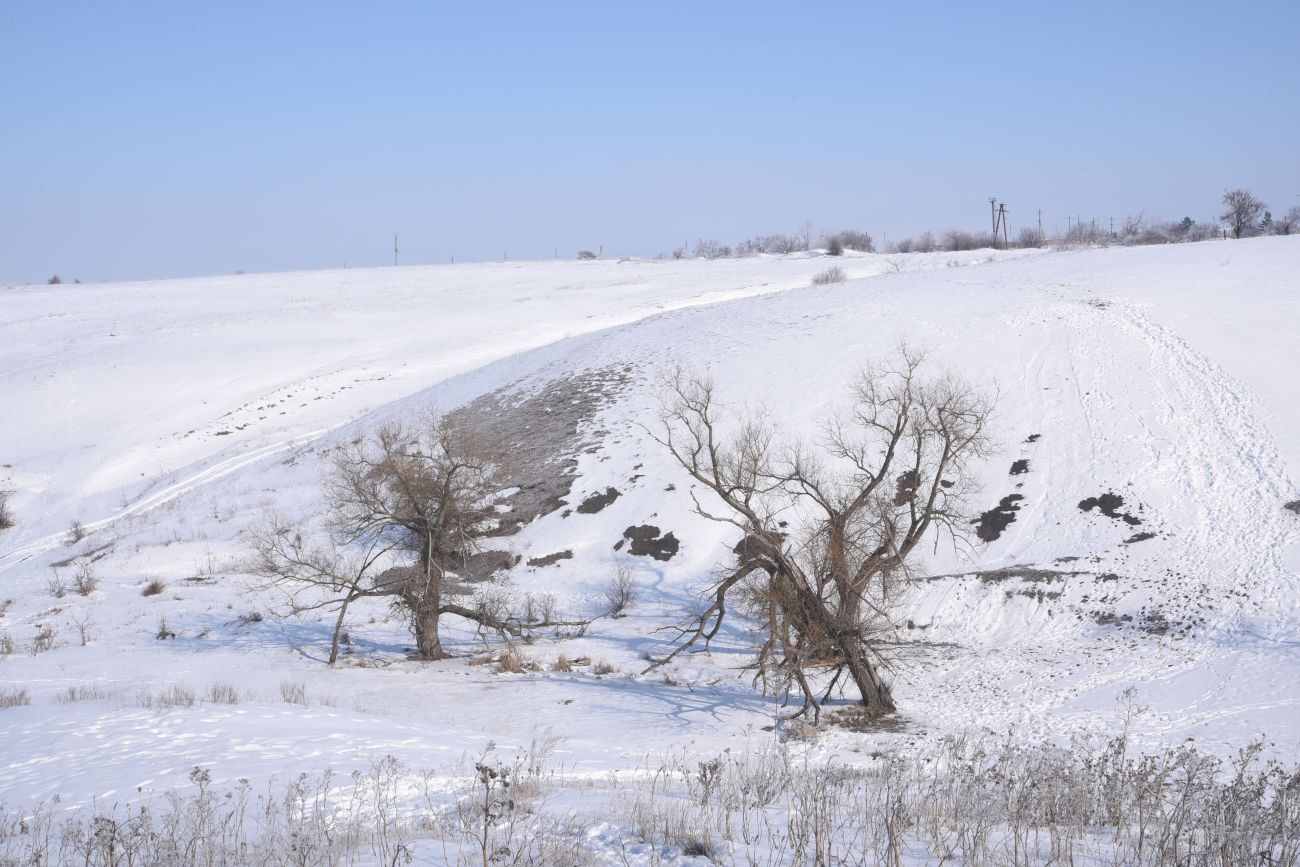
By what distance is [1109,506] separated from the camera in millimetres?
26531

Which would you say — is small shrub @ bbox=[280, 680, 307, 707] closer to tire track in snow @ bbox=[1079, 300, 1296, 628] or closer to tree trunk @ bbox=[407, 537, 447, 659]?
tree trunk @ bbox=[407, 537, 447, 659]

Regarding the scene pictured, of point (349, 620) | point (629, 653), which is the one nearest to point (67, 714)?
point (629, 653)

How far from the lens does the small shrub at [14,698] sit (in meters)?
14.0

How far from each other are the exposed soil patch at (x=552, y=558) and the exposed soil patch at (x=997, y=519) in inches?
472

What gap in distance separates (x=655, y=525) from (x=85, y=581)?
16.6 metres

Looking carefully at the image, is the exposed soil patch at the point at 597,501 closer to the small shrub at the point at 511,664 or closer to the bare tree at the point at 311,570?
the bare tree at the point at 311,570

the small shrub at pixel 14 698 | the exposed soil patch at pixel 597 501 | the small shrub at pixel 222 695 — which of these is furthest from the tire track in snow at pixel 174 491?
the small shrub at pixel 222 695

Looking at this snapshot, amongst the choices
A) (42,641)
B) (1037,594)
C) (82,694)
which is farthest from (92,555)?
(1037,594)

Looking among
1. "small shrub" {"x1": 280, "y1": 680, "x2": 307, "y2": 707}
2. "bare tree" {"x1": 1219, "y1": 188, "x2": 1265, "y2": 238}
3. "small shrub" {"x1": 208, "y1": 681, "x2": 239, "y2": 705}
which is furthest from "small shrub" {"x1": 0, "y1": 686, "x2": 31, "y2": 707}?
"bare tree" {"x1": 1219, "y1": 188, "x2": 1265, "y2": 238}

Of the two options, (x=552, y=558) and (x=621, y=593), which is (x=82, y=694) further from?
(x=552, y=558)

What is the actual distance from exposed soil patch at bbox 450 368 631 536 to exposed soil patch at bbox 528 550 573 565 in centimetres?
216

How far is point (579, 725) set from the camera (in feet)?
53.0

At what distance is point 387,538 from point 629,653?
1197 cm

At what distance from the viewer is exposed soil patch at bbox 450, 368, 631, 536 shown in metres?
32.2
